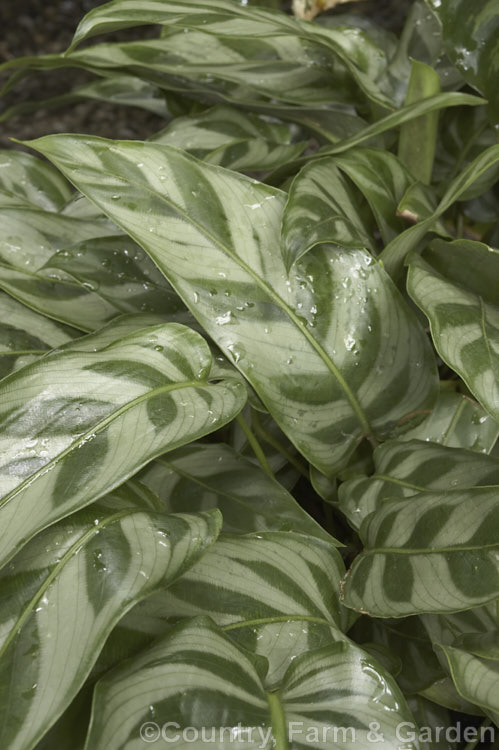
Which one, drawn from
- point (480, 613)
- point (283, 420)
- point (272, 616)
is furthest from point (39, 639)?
point (480, 613)

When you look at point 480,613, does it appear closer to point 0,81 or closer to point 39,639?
point 39,639

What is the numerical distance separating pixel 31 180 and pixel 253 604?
780mm

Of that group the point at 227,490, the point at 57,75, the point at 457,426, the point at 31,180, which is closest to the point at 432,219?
the point at 457,426

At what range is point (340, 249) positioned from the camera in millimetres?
801

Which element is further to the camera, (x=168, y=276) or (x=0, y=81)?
(x=0, y=81)

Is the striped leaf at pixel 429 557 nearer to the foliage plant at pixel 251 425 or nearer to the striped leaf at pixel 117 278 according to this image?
the foliage plant at pixel 251 425

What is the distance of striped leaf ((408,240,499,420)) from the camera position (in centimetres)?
69

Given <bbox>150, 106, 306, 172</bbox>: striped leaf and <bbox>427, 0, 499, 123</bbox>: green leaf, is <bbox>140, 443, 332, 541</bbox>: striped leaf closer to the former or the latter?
<bbox>150, 106, 306, 172</bbox>: striped leaf

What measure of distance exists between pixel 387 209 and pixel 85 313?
0.39 meters

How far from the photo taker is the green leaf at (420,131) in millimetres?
949

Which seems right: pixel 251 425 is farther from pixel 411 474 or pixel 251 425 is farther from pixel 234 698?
pixel 234 698

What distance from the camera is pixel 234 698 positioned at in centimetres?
61

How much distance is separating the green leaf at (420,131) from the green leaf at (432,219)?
7.4 inches

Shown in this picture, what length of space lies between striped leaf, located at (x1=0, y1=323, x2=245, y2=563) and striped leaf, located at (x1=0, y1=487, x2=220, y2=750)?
55 mm
